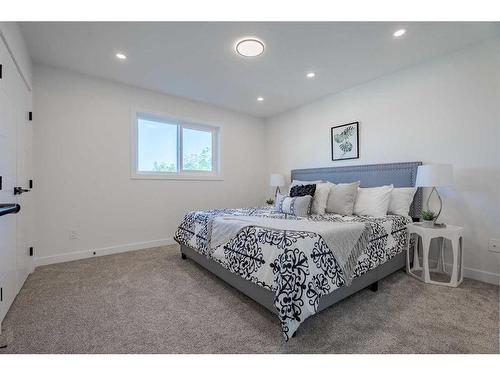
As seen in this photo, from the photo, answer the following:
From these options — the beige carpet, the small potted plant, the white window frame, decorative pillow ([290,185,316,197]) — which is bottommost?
the beige carpet

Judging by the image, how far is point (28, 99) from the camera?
240cm

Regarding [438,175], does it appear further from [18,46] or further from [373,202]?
[18,46]

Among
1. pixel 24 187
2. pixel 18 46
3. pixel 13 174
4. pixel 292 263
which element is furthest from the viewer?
pixel 24 187

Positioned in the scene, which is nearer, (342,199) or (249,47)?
(249,47)

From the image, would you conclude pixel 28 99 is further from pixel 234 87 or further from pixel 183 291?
pixel 183 291

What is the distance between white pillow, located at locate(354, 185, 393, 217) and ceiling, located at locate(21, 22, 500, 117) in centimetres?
153

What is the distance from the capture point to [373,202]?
259 centimetres

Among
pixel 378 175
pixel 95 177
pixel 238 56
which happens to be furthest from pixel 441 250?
pixel 95 177

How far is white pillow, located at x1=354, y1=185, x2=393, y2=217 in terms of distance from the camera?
253cm

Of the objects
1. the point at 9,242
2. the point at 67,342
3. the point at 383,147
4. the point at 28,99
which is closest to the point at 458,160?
the point at 383,147

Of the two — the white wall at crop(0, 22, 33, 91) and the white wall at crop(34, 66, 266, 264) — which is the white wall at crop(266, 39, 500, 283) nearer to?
the white wall at crop(34, 66, 266, 264)

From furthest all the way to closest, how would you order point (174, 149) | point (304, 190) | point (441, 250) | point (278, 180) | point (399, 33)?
point (278, 180) < point (174, 149) < point (304, 190) < point (441, 250) < point (399, 33)

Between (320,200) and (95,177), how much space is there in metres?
3.00

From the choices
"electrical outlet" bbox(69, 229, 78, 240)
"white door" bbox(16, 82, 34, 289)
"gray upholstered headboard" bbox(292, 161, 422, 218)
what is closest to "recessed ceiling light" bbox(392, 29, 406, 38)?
"gray upholstered headboard" bbox(292, 161, 422, 218)
